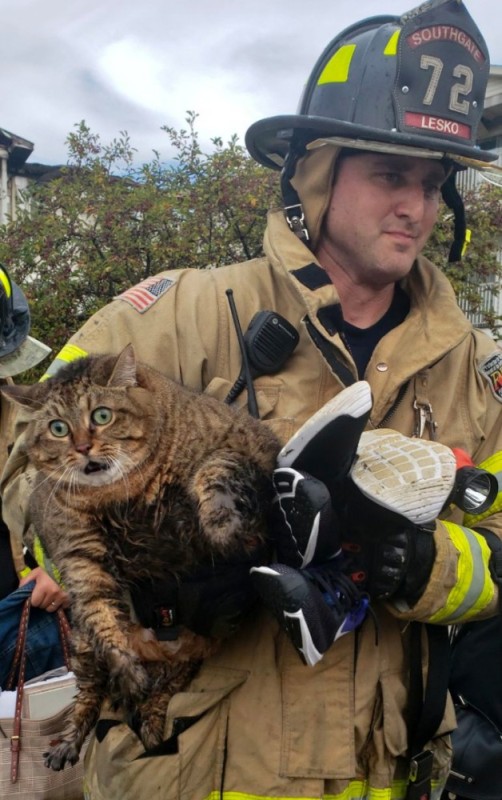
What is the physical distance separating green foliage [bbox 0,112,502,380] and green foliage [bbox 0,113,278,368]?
0.01 meters

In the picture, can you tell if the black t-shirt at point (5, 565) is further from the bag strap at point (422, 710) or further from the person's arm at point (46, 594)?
the bag strap at point (422, 710)

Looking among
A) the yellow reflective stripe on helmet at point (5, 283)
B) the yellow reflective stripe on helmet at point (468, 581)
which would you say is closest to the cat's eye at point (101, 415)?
the yellow reflective stripe on helmet at point (468, 581)

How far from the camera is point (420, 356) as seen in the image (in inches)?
97.7

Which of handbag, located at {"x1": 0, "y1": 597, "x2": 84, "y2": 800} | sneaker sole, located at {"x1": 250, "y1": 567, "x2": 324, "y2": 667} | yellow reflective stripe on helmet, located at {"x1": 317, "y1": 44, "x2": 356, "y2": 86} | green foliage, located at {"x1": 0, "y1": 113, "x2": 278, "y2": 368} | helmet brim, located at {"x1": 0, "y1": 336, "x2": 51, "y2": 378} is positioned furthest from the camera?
green foliage, located at {"x1": 0, "y1": 113, "x2": 278, "y2": 368}

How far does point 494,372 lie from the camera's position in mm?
2707

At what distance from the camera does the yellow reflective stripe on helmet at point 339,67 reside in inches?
108

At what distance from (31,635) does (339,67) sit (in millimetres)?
2859

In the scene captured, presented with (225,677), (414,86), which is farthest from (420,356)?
(225,677)

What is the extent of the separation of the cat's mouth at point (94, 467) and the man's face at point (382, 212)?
46.1 inches

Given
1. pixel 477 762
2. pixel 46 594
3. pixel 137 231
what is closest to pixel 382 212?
pixel 46 594

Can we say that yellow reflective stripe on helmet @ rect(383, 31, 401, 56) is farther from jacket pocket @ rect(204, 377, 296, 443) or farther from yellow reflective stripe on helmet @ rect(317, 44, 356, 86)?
jacket pocket @ rect(204, 377, 296, 443)

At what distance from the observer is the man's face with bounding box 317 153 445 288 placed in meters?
2.58

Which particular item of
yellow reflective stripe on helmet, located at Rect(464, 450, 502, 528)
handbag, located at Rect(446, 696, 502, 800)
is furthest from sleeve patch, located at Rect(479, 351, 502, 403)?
handbag, located at Rect(446, 696, 502, 800)

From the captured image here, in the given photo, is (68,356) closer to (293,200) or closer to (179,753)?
(293,200)
